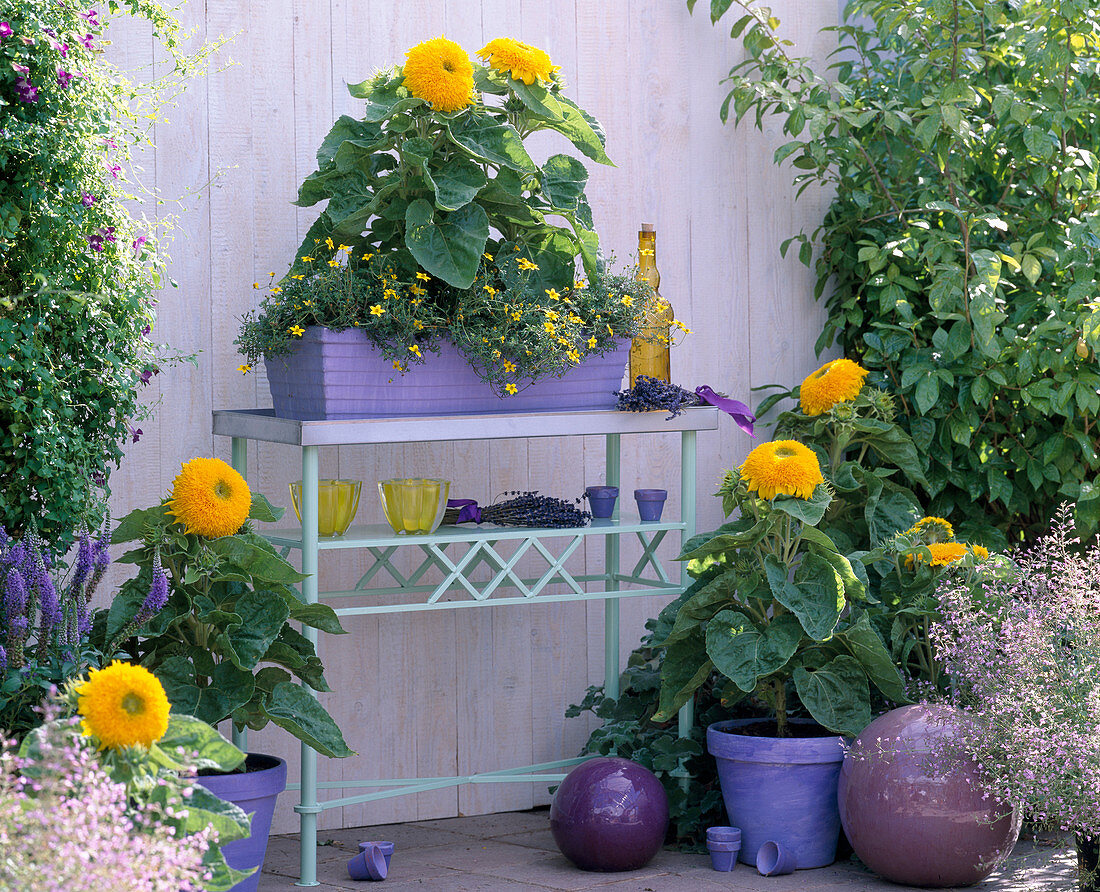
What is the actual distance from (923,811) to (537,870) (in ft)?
2.56

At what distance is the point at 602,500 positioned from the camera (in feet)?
9.98

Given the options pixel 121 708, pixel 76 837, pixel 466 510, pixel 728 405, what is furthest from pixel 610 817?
pixel 76 837

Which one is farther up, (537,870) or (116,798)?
(116,798)

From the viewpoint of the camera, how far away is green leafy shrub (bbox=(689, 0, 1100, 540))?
3.12 m

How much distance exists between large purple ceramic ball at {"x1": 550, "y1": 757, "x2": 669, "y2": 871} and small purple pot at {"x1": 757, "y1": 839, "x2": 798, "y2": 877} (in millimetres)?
206

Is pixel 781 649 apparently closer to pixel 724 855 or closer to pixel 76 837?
pixel 724 855

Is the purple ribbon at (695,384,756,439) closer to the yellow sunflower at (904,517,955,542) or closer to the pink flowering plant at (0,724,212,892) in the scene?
the yellow sunflower at (904,517,955,542)

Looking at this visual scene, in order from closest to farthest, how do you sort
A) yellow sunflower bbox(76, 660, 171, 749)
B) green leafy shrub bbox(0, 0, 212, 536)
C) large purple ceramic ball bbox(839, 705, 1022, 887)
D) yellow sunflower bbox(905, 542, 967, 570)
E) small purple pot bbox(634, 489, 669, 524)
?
yellow sunflower bbox(76, 660, 171, 749) → green leafy shrub bbox(0, 0, 212, 536) → large purple ceramic ball bbox(839, 705, 1022, 887) → yellow sunflower bbox(905, 542, 967, 570) → small purple pot bbox(634, 489, 669, 524)

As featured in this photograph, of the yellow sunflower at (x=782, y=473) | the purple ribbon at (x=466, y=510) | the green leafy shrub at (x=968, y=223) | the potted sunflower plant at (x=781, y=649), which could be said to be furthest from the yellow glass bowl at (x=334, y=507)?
the green leafy shrub at (x=968, y=223)

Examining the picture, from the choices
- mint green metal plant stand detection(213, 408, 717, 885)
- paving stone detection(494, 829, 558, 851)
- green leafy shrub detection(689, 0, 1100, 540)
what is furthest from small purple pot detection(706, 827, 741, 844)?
green leafy shrub detection(689, 0, 1100, 540)

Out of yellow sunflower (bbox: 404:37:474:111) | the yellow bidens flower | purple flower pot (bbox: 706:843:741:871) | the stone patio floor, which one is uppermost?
yellow sunflower (bbox: 404:37:474:111)

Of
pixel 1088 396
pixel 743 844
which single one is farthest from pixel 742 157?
pixel 743 844

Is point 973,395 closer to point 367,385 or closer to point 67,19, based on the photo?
point 367,385

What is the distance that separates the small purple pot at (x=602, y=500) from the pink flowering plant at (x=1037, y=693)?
30.4 inches
